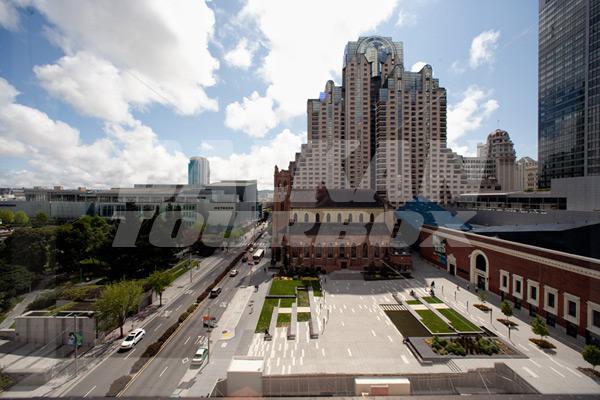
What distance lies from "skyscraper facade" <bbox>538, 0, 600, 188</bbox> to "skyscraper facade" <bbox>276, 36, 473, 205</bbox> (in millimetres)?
16947

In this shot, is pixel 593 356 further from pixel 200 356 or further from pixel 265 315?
pixel 200 356

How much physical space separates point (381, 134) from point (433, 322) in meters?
45.8

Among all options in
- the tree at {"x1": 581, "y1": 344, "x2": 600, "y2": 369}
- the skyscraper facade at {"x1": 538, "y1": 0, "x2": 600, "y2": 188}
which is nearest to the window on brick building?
the tree at {"x1": 581, "y1": 344, "x2": 600, "y2": 369}

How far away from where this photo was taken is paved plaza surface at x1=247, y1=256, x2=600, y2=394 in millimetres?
15086

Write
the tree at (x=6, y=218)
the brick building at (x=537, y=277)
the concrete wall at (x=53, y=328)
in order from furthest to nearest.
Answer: the tree at (x=6, y=218) < the concrete wall at (x=53, y=328) < the brick building at (x=537, y=277)

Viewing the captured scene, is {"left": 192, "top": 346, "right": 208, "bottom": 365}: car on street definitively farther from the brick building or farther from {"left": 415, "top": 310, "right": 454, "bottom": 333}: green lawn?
the brick building

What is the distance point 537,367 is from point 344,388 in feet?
36.8

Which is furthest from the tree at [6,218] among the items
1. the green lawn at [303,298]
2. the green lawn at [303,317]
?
the green lawn at [303,317]

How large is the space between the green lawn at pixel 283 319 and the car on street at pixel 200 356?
5.95m

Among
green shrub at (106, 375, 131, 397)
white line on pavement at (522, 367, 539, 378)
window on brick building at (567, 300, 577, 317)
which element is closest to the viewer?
green shrub at (106, 375, 131, 397)

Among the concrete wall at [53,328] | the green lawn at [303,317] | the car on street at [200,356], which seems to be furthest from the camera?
the green lawn at [303,317]

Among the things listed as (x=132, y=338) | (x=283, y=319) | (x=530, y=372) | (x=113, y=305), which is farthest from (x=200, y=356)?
(x=530, y=372)

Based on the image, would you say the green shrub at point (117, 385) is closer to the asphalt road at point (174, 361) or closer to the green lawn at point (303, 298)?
the asphalt road at point (174, 361)

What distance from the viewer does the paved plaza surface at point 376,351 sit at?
49.5 feet
